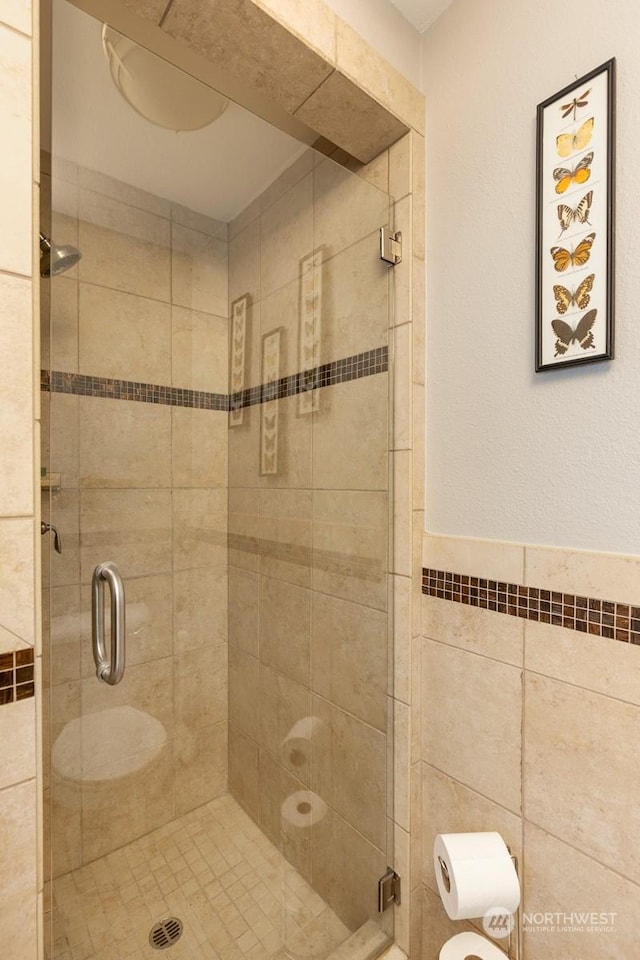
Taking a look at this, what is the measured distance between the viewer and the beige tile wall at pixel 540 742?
35.7 inches

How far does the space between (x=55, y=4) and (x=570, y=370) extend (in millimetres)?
1279

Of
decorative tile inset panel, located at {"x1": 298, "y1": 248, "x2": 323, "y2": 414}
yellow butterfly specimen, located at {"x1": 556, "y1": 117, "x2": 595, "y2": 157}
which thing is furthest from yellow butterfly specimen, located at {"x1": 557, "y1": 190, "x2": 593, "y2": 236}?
decorative tile inset panel, located at {"x1": 298, "y1": 248, "x2": 323, "y2": 414}

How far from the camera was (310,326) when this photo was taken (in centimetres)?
128

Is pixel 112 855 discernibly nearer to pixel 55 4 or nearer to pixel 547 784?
pixel 547 784

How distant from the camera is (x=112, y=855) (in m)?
1.06

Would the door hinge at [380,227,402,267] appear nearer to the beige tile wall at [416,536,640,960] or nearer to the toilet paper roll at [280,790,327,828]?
the beige tile wall at [416,536,640,960]

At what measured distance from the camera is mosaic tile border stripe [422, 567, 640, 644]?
0.90 metres

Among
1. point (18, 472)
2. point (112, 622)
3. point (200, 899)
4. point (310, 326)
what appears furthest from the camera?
point (310, 326)

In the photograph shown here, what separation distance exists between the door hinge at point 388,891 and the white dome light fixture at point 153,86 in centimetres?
203

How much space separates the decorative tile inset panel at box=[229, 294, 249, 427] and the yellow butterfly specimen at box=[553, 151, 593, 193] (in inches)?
29.3

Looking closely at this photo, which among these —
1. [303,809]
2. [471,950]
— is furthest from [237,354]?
[471,950]

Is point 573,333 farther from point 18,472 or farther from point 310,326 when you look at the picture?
point 18,472

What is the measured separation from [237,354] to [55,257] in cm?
43

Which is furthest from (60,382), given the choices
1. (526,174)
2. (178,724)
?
(526,174)
